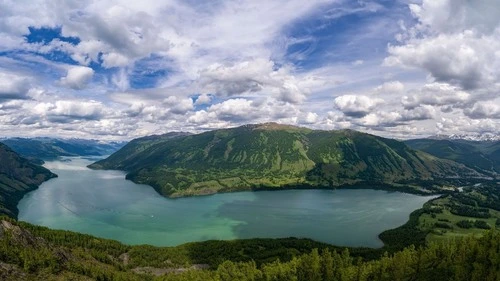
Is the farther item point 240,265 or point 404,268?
point 240,265

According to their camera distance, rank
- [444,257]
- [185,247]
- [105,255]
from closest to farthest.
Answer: [444,257], [105,255], [185,247]

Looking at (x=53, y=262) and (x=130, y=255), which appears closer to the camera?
(x=53, y=262)

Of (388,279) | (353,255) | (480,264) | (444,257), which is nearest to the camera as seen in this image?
(480,264)

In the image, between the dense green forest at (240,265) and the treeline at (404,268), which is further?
the dense green forest at (240,265)

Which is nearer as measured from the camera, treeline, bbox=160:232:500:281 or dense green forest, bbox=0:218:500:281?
treeline, bbox=160:232:500:281

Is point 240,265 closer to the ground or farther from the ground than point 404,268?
closer to the ground

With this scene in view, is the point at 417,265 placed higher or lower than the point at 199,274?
higher

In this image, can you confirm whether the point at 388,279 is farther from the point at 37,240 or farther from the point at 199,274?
the point at 37,240

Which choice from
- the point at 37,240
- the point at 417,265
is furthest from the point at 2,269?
the point at 417,265
